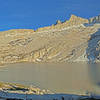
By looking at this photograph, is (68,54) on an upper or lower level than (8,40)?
lower

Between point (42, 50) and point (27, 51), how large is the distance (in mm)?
10213

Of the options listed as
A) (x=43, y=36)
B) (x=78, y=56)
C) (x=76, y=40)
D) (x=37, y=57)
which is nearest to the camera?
(x=78, y=56)

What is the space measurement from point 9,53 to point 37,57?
62.4ft

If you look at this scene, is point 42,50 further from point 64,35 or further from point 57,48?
point 64,35

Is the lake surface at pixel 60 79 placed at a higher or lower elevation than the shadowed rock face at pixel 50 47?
lower

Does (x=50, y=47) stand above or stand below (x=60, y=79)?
above

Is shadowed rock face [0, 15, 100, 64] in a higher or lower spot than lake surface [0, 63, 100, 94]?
higher

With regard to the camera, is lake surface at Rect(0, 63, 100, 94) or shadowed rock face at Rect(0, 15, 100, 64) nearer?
lake surface at Rect(0, 63, 100, 94)

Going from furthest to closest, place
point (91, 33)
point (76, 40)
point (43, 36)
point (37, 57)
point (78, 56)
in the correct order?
point (43, 36) → point (91, 33) → point (76, 40) → point (37, 57) → point (78, 56)

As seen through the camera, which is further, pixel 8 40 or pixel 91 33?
pixel 8 40

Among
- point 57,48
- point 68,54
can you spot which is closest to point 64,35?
point 57,48

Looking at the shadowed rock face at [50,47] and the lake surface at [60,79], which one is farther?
the shadowed rock face at [50,47]

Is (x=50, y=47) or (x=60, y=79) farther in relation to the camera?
(x=50, y=47)

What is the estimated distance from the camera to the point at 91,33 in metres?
152
